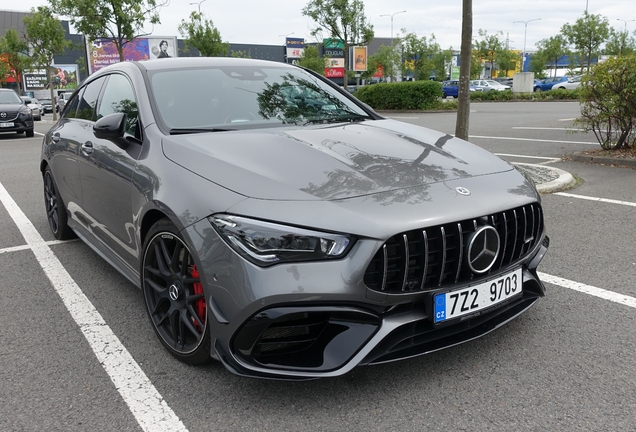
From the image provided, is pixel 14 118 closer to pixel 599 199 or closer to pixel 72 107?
pixel 72 107

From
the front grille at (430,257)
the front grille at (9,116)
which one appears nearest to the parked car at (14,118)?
the front grille at (9,116)

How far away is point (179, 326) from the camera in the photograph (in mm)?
2779

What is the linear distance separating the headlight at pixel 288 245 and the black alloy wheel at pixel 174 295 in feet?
1.37

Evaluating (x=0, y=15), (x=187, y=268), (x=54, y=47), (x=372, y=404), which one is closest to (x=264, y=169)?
(x=187, y=268)

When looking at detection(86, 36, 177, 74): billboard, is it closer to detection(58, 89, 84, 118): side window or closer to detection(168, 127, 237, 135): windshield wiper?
detection(58, 89, 84, 118): side window

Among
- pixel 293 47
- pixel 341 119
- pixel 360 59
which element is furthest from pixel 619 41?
pixel 341 119

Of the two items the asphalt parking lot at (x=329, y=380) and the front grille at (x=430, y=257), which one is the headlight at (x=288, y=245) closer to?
the front grille at (x=430, y=257)

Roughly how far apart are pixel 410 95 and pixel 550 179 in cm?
1949

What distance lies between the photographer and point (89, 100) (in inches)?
176

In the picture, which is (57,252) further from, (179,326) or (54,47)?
(54,47)

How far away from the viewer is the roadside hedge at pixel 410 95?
25609 mm

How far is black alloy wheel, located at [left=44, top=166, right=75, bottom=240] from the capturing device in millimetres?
4973

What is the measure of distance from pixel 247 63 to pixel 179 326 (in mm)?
2029

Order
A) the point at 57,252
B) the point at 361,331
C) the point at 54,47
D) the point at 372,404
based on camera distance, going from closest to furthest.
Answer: the point at 361,331 → the point at 372,404 → the point at 57,252 → the point at 54,47
